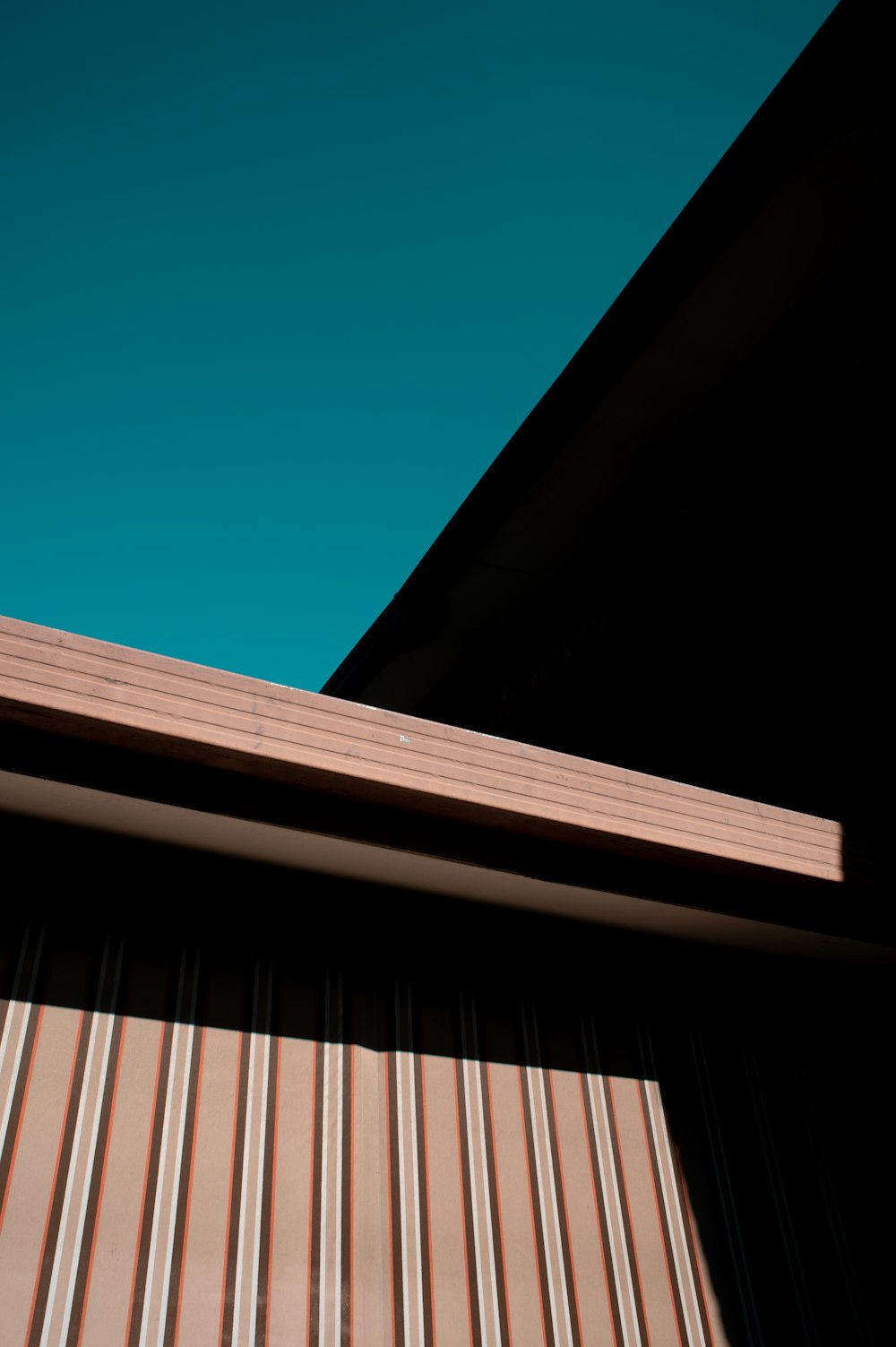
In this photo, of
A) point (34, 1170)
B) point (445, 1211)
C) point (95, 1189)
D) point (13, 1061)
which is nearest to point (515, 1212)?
point (445, 1211)

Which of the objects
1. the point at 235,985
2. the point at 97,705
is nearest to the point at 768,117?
the point at 97,705

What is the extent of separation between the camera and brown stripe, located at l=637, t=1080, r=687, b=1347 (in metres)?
2.45

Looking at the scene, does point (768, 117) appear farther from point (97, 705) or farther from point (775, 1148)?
point (775, 1148)

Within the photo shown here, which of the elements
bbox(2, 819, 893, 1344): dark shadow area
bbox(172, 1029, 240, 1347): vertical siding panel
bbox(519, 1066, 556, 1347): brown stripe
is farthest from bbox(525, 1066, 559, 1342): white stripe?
bbox(172, 1029, 240, 1347): vertical siding panel

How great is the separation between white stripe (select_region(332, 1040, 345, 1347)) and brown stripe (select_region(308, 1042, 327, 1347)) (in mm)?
35

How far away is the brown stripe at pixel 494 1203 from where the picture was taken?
2268 millimetres

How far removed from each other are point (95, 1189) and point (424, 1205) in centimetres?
74

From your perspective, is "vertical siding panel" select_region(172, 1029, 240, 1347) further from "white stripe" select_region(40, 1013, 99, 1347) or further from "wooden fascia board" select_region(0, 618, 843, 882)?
"wooden fascia board" select_region(0, 618, 843, 882)

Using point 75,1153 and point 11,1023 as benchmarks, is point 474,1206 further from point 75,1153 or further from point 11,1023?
point 11,1023

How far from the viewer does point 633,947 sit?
116 inches

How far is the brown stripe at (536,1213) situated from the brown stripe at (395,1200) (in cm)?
35

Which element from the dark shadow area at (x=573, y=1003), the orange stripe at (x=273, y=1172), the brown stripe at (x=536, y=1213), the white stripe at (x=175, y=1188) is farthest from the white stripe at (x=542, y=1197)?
the white stripe at (x=175, y=1188)

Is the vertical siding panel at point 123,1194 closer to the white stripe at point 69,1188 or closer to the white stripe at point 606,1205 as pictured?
the white stripe at point 69,1188

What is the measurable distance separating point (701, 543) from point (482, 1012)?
2478 mm
